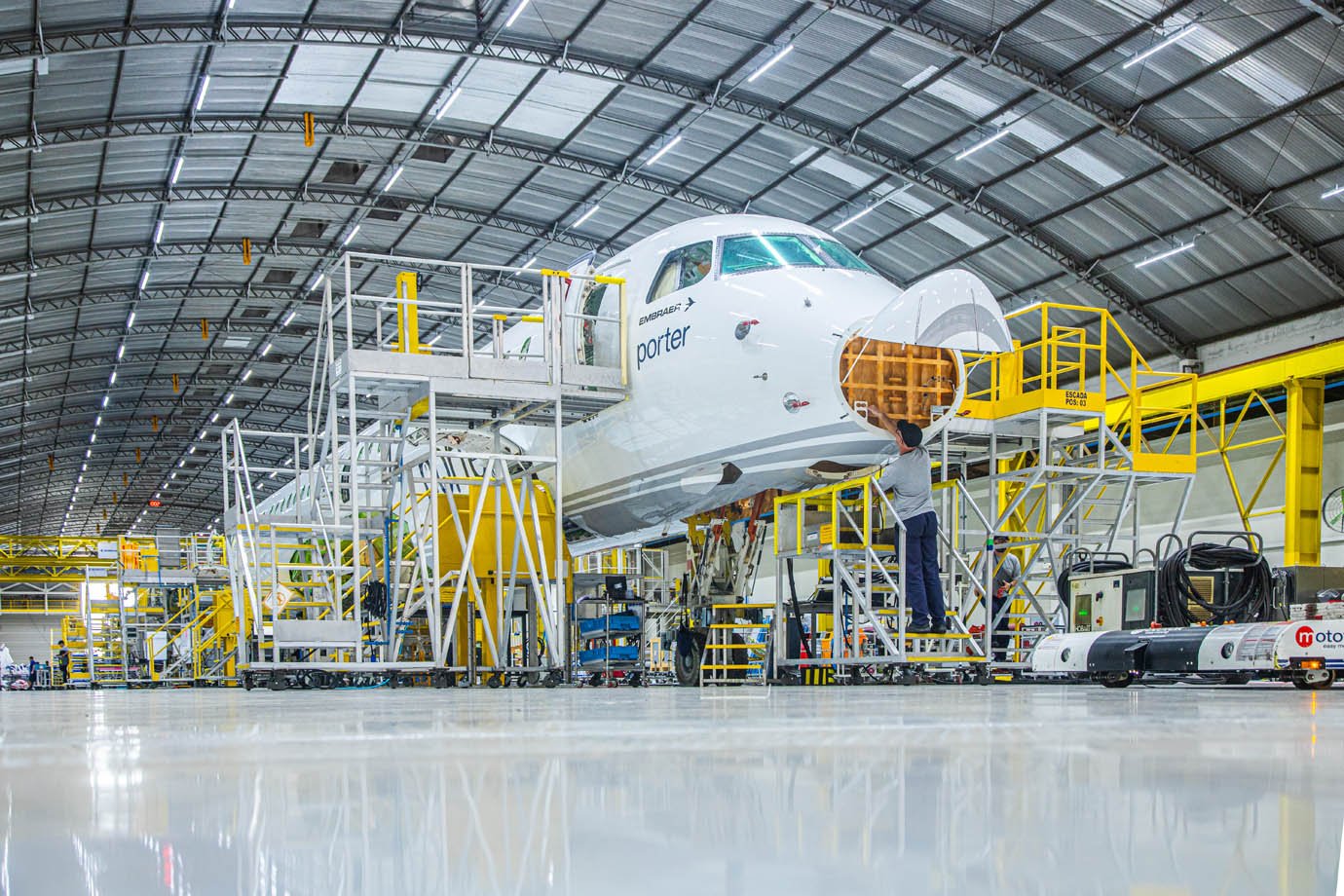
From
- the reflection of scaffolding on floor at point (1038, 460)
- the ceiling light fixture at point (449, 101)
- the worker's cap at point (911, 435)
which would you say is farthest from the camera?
the ceiling light fixture at point (449, 101)

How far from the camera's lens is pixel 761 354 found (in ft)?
44.5

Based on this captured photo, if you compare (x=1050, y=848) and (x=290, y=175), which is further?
(x=290, y=175)

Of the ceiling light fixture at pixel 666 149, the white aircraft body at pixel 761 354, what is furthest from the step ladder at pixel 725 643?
the ceiling light fixture at pixel 666 149

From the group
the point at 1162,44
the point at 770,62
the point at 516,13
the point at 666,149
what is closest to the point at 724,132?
the point at 666,149

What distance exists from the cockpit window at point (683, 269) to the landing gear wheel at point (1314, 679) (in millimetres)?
7526

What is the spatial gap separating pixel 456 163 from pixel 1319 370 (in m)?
24.1

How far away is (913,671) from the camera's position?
15.4 metres

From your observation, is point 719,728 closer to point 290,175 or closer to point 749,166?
point 749,166

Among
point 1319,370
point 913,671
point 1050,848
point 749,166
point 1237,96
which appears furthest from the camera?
point 749,166

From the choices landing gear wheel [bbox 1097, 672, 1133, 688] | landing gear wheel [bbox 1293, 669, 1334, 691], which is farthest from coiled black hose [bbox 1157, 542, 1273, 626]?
landing gear wheel [bbox 1293, 669, 1334, 691]

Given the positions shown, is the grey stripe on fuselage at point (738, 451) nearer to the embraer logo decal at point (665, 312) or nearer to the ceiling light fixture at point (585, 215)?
the embraer logo decal at point (665, 312)

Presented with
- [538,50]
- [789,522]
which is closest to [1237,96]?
[538,50]

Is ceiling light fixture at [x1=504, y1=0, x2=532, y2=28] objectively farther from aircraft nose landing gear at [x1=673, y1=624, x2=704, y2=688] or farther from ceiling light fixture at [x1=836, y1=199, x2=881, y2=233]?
aircraft nose landing gear at [x1=673, y1=624, x2=704, y2=688]

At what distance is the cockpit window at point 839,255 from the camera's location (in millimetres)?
14602
